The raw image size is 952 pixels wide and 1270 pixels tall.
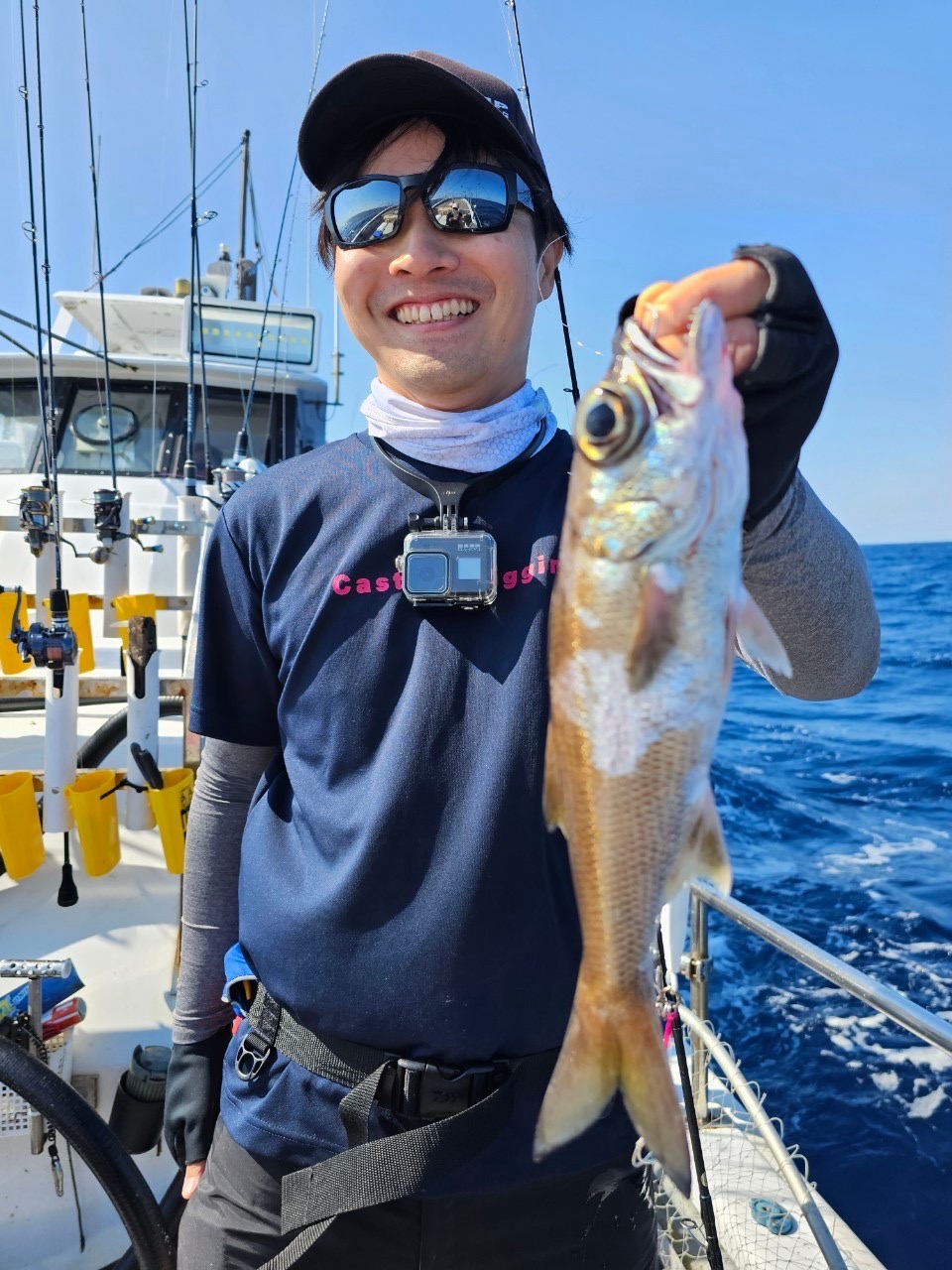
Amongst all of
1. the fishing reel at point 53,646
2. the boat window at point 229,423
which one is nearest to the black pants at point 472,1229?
the fishing reel at point 53,646

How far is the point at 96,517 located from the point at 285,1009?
476cm

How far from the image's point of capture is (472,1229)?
1.62 metres

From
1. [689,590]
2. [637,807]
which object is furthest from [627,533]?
[637,807]

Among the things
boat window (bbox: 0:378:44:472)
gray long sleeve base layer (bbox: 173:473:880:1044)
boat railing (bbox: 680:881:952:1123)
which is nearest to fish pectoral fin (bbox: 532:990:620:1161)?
gray long sleeve base layer (bbox: 173:473:880:1044)

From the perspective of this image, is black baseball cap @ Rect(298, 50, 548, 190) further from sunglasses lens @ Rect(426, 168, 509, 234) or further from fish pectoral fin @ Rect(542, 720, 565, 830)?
fish pectoral fin @ Rect(542, 720, 565, 830)

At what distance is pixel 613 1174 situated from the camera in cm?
167

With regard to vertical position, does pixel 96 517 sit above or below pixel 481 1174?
above

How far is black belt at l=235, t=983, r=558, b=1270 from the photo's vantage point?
1551mm

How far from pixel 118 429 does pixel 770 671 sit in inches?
340

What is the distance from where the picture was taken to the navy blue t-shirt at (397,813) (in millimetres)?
1590

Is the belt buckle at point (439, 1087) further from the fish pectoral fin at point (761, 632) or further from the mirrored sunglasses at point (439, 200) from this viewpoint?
the mirrored sunglasses at point (439, 200)

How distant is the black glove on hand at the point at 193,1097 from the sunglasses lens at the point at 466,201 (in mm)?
1903

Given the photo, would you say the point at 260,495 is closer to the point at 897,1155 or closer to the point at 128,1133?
the point at 128,1133

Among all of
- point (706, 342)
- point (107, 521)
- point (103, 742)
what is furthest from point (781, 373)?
point (107, 521)
